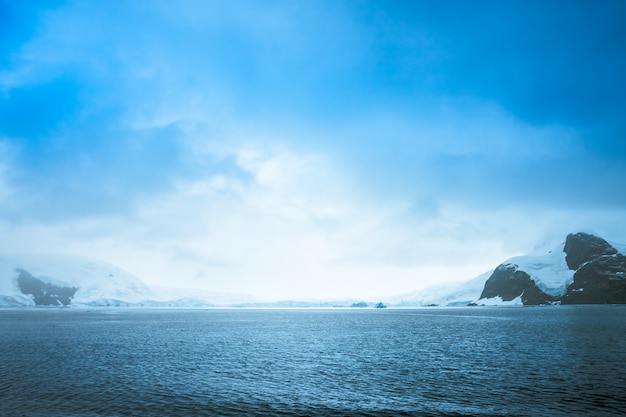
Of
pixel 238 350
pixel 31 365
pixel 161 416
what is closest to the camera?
pixel 161 416

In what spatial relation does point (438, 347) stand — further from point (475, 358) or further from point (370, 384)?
point (370, 384)

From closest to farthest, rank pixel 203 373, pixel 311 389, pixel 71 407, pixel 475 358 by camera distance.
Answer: pixel 71 407 < pixel 311 389 < pixel 203 373 < pixel 475 358

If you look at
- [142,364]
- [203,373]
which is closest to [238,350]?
[142,364]

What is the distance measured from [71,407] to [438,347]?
57167 mm

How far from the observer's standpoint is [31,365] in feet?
175

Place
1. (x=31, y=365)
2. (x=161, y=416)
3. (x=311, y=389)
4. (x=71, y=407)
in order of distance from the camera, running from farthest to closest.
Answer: (x=31, y=365) < (x=311, y=389) < (x=71, y=407) < (x=161, y=416)

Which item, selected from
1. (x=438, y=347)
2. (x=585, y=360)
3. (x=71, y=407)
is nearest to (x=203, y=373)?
(x=71, y=407)

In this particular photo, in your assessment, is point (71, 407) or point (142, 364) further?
point (142, 364)

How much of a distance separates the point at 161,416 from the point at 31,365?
33.9 metres

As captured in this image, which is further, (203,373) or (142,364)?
(142,364)

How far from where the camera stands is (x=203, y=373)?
47844 mm

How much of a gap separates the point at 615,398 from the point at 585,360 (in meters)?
22.3

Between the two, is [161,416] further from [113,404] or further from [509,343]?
[509,343]

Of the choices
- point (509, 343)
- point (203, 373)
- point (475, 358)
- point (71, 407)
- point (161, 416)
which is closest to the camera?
point (161, 416)
